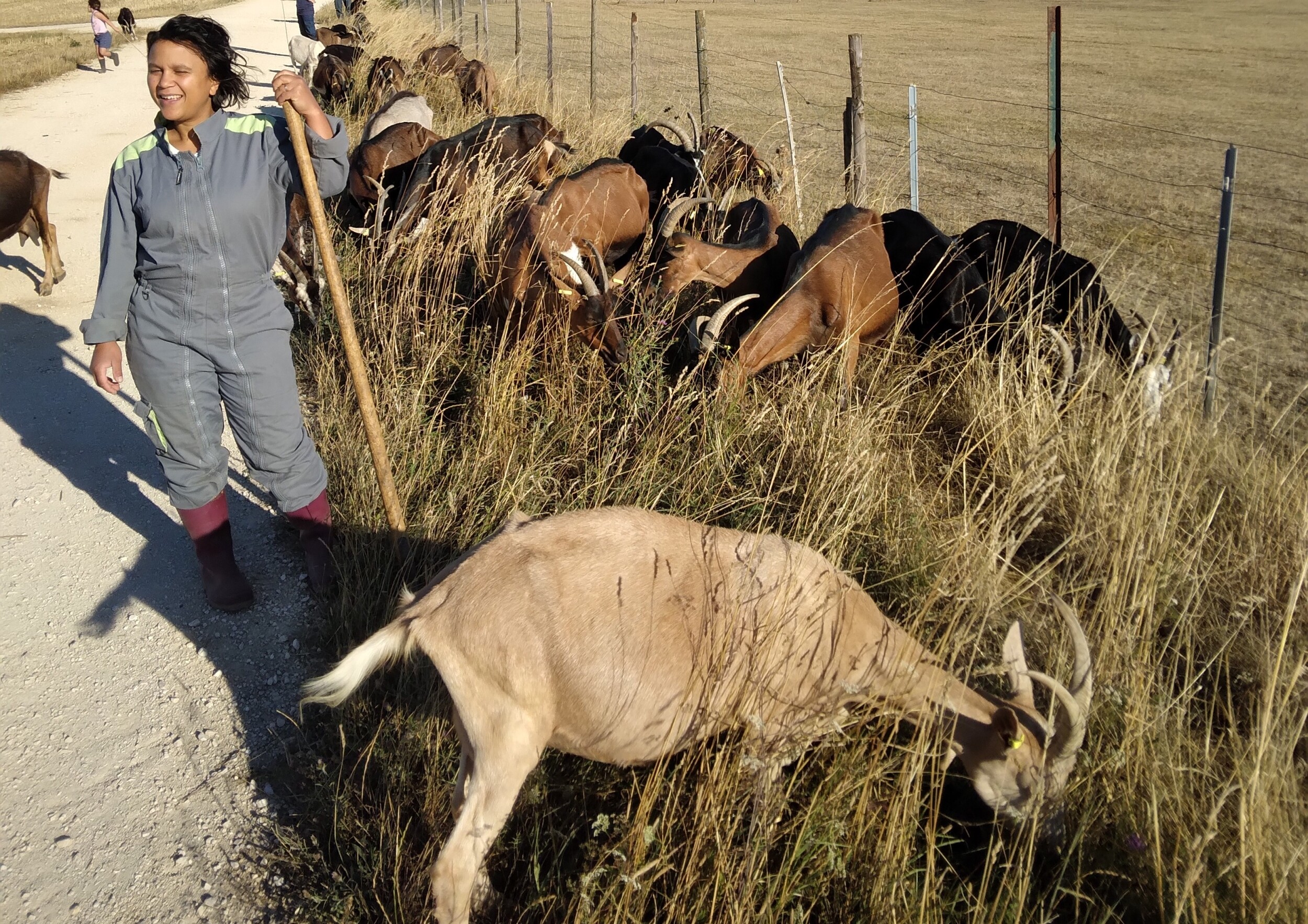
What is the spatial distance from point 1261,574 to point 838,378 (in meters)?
2.10

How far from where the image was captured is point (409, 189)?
27.6 ft

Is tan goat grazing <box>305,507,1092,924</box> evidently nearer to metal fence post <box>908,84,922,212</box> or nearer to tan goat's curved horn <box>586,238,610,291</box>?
tan goat's curved horn <box>586,238,610,291</box>

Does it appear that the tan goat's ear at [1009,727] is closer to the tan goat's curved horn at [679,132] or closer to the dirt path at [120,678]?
the dirt path at [120,678]

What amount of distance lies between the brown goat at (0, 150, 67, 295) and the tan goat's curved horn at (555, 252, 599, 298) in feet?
17.1

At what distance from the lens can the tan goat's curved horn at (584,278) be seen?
18.9ft

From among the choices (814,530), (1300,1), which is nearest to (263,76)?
(814,530)

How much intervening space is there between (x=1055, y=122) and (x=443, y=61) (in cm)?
1225

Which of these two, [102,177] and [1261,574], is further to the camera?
[102,177]

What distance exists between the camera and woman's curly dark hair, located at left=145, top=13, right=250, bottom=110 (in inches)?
135

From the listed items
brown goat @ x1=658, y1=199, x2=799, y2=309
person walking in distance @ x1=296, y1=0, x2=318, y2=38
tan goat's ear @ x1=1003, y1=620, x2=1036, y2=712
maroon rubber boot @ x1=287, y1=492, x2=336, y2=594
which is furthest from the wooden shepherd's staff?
person walking in distance @ x1=296, y1=0, x2=318, y2=38

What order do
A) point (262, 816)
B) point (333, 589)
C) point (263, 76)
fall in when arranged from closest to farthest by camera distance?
point (262, 816) → point (333, 589) → point (263, 76)

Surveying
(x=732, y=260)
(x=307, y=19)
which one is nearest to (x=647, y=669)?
(x=732, y=260)

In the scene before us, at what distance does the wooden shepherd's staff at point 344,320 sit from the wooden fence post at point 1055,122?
506 centimetres

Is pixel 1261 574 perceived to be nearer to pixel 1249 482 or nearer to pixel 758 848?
pixel 1249 482
